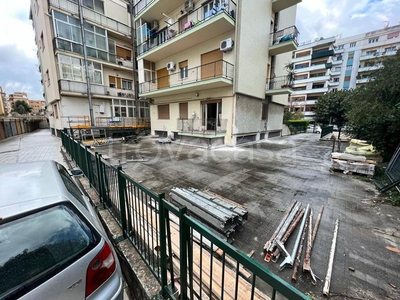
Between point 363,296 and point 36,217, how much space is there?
331 centimetres

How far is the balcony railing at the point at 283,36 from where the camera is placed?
37.1ft

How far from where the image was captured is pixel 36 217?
4.09ft

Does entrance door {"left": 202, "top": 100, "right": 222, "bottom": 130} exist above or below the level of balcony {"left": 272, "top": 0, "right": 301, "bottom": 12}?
below

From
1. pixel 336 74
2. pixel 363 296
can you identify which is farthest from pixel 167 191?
pixel 336 74

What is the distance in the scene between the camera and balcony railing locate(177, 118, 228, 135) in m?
10.7

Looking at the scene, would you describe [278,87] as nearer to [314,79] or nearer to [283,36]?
[283,36]

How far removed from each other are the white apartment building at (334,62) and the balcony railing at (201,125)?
29103 millimetres

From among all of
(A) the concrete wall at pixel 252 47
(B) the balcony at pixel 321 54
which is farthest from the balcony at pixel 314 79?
(A) the concrete wall at pixel 252 47

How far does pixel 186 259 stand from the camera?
147 centimetres

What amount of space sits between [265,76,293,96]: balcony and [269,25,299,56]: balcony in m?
2.04

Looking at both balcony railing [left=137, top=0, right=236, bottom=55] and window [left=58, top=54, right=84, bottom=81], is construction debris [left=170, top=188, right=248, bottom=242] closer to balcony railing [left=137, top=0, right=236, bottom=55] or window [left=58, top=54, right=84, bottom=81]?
balcony railing [left=137, top=0, right=236, bottom=55]

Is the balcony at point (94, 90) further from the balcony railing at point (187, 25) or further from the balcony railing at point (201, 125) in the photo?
the balcony railing at point (201, 125)

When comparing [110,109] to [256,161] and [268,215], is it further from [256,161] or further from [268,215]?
[268,215]

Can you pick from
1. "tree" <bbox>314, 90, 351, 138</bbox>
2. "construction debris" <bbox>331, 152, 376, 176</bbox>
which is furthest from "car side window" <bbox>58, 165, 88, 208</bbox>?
"tree" <bbox>314, 90, 351, 138</bbox>
